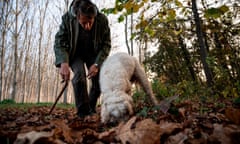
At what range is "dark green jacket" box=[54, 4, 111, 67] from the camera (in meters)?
3.26

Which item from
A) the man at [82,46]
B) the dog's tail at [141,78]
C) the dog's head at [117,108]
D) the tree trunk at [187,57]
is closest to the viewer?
the dog's head at [117,108]

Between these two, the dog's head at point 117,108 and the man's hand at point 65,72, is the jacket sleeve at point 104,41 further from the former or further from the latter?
the dog's head at point 117,108

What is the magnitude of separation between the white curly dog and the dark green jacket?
0.60 metres

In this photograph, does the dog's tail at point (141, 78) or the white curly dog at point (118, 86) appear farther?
the dog's tail at point (141, 78)

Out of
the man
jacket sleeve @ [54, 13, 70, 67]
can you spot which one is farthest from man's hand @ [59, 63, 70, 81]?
jacket sleeve @ [54, 13, 70, 67]

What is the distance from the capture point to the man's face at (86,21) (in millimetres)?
3090

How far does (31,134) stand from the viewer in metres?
1.20

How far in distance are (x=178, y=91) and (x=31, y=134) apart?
4873 millimetres

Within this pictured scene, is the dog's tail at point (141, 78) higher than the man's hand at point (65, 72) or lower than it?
lower

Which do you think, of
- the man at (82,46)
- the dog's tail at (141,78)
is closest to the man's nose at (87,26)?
the man at (82,46)

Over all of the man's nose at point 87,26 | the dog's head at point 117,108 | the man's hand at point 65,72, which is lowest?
the dog's head at point 117,108

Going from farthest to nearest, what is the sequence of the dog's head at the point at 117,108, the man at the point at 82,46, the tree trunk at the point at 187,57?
the tree trunk at the point at 187,57
the man at the point at 82,46
the dog's head at the point at 117,108

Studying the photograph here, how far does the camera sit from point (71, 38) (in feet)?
11.1

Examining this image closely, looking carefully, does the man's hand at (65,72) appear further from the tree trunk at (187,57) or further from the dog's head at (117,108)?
the tree trunk at (187,57)
